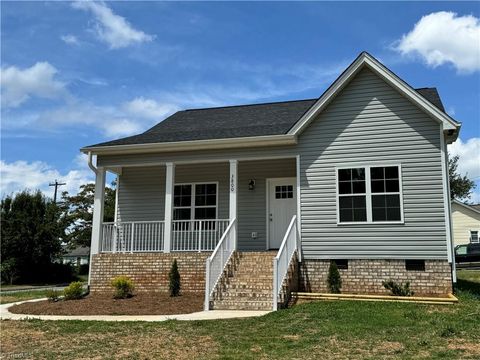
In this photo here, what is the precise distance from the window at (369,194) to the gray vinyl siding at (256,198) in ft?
7.92

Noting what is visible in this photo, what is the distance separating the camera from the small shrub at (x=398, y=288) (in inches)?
453

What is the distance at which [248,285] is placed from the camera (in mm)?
11320

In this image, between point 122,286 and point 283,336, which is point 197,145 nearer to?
point 122,286

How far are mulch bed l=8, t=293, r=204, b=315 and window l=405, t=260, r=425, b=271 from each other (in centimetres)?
541

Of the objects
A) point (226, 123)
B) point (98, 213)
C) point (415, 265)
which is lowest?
point (415, 265)

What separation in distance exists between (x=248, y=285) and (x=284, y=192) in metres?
4.41

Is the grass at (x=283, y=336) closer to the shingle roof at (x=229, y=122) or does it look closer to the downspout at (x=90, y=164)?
the shingle roof at (x=229, y=122)

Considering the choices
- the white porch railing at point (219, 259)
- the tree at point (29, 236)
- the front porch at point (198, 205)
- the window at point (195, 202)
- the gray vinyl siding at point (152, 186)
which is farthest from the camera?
the tree at point (29, 236)

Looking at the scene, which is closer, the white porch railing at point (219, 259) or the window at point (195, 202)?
the white porch railing at point (219, 259)

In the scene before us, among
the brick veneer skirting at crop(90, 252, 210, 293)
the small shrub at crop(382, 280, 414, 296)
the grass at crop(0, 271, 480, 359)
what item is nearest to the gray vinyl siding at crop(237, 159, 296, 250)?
the brick veneer skirting at crop(90, 252, 210, 293)

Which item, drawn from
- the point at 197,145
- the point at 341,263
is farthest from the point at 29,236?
the point at 341,263

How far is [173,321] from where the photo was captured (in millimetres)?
8984

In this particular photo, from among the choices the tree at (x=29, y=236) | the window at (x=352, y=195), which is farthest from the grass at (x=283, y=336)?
the tree at (x=29, y=236)

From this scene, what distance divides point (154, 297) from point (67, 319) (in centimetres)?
300
